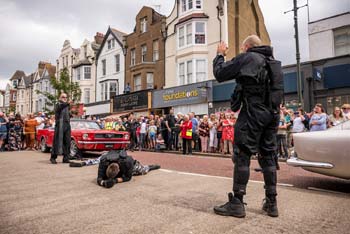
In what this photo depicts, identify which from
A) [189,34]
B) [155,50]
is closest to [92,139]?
[189,34]

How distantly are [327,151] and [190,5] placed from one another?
73.3ft

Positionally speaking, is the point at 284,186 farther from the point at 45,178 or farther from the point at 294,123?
the point at 294,123

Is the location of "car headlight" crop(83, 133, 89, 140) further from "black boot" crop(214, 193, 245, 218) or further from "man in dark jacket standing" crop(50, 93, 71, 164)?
"black boot" crop(214, 193, 245, 218)

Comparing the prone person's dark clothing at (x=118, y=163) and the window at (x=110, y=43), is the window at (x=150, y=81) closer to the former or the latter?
the window at (x=110, y=43)

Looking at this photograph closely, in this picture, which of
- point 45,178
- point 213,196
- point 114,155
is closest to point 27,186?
point 45,178

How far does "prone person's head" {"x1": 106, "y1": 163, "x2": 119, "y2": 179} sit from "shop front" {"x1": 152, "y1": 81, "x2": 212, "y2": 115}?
54.8ft

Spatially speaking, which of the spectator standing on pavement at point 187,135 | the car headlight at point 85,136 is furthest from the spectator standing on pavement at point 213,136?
the car headlight at point 85,136

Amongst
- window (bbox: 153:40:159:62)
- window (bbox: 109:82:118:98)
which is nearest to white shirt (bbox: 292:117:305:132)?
window (bbox: 153:40:159:62)

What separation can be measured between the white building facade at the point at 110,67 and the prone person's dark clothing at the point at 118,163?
2662 centimetres

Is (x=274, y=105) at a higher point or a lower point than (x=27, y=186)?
higher

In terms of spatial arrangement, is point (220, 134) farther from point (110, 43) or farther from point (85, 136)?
point (110, 43)

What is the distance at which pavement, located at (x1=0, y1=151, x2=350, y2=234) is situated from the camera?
2.93 metres

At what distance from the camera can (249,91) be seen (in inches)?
132

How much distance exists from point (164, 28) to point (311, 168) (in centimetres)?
2375
